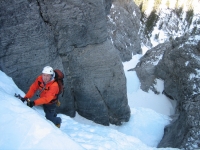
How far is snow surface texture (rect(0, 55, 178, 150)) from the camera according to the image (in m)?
4.61

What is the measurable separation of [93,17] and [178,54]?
1011 centimetres

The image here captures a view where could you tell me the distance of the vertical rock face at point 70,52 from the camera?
9.44 meters

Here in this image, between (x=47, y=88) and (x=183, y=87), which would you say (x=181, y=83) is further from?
(x=47, y=88)

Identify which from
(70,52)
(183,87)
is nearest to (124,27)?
(183,87)

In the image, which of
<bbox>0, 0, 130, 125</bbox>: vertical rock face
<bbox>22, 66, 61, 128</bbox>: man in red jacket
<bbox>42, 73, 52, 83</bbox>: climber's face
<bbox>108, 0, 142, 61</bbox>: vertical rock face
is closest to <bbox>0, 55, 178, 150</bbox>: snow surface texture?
<bbox>22, 66, 61, 128</bbox>: man in red jacket

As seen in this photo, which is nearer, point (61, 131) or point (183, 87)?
point (61, 131)

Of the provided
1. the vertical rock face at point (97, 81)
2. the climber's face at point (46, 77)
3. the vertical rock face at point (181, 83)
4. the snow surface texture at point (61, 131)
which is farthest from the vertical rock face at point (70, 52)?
the vertical rock face at point (181, 83)

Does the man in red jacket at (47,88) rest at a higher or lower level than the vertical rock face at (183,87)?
higher

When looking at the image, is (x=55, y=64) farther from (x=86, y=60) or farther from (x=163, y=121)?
(x=163, y=121)

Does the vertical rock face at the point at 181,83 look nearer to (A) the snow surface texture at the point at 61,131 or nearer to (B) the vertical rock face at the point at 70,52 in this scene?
(A) the snow surface texture at the point at 61,131

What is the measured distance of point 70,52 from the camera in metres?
12.1

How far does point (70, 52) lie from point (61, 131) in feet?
24.2

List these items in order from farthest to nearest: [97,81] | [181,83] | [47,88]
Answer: [181,83], [97,81], [47,88]

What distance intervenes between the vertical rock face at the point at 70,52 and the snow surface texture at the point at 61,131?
1.11 metres
